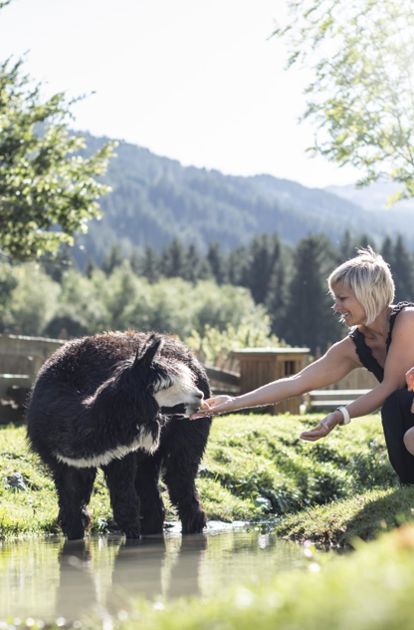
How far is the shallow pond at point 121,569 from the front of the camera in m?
5.71

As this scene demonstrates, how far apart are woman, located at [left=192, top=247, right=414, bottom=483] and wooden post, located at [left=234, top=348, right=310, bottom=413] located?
10.8m

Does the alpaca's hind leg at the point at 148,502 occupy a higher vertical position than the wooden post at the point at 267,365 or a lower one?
lower

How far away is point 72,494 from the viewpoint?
343 inches

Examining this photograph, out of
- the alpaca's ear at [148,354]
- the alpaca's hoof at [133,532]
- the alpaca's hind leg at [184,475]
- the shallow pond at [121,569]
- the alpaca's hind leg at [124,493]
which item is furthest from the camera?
the alpaca's hind leg at [184,475]

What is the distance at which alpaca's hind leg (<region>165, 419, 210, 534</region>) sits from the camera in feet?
30.7

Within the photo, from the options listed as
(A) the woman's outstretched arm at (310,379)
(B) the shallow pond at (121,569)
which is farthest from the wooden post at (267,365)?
(A) the woman's outstretched arm at (310,379)

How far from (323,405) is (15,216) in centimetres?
758

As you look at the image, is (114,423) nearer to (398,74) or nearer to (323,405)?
(323,405)

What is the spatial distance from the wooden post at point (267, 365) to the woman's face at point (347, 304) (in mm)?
11405

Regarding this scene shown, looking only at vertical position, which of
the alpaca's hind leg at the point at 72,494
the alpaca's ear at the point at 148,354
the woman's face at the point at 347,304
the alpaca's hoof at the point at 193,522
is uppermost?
the woman's face at the point at 347,304

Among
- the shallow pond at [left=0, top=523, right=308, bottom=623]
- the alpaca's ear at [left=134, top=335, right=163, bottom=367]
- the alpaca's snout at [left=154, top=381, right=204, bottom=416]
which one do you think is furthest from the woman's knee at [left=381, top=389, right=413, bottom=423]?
the alpaca's ear at [left=134, top=335, right=163, bottom=367]

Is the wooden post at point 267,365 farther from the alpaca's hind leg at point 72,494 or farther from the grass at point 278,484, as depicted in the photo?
the alpaca's hind leg at point 72,494

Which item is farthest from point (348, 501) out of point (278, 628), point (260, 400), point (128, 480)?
point (278, 628)

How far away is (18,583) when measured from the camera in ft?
21.4
